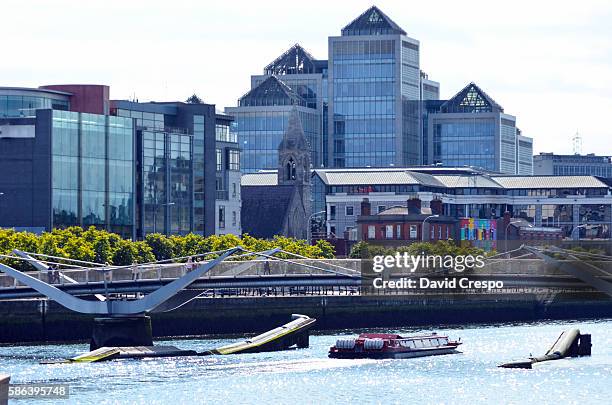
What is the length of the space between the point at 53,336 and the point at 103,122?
143 ft

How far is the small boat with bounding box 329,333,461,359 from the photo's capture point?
12631 cm

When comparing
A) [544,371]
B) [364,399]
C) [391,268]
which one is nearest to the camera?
[364,399]

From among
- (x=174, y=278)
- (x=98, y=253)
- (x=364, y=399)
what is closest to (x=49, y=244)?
(x=98, y=253)

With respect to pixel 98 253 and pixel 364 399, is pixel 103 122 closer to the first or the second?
pixel 98 253

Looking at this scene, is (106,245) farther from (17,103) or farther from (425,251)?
(425,251)

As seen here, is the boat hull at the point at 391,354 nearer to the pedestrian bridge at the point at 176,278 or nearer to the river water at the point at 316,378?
the river water at the point at 316,378

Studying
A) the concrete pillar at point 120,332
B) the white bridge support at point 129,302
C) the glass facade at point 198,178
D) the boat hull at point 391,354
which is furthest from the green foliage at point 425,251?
the concrete pillar at point 120,332

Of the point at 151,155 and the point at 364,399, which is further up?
the point at 151,155

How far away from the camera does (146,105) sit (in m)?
192

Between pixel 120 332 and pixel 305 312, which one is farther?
pixel 305 312

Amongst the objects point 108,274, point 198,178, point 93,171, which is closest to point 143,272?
point 108,274

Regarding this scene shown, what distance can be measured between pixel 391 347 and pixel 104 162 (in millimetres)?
55534

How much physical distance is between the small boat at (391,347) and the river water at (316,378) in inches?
46.6

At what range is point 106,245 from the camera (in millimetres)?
157625
